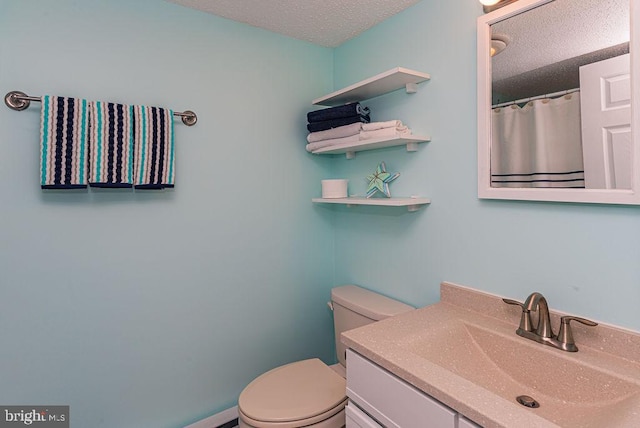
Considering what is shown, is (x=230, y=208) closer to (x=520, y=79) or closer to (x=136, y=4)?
(x=136, y=4)

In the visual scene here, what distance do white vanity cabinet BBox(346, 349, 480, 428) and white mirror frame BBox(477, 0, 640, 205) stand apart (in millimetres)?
731

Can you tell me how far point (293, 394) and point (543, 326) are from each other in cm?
95

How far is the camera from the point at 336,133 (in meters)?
1.76

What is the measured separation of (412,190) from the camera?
1.60 m

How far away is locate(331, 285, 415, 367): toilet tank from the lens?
156cm

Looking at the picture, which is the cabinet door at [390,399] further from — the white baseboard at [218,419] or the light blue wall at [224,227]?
the white baseboard at [218,419]

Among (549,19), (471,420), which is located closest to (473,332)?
(471,420)

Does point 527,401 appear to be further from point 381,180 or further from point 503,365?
point 381,180

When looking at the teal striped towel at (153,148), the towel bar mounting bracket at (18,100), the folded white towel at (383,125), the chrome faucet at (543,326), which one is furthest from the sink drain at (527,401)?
the towel bar mounting bracket at (18,100)

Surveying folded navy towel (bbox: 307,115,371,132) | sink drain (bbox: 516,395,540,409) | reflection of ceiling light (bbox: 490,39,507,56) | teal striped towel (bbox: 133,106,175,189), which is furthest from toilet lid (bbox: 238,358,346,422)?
reflection of ceiling light (bbox: 490,39,507,56)

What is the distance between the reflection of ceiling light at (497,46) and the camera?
4.08 feet

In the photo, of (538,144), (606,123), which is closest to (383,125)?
(538,144)

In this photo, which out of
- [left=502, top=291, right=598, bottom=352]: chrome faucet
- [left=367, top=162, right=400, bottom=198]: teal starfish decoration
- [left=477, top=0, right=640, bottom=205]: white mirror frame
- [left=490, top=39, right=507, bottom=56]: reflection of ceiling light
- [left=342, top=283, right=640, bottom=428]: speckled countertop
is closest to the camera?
[left=342, top=283, right=640, bottom=428]: speckled countertop

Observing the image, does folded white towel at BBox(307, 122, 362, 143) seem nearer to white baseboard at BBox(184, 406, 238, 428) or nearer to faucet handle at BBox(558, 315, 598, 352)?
faucet handle at BBox(558, 315, 598, 352)
